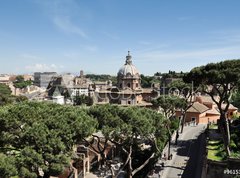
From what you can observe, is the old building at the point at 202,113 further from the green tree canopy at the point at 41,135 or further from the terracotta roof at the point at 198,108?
the green tree canopy at the point at 41,135

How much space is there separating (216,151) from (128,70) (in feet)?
110

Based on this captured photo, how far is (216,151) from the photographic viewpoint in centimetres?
1970

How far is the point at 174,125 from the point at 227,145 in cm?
1265

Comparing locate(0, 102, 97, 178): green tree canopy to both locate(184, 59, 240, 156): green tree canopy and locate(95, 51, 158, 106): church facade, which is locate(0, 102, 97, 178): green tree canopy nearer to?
locate(184, 59, 240, 156): green tree canopy

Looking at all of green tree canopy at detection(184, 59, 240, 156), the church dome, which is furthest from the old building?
green tree canopy at detection(184, 59, 240, 156)

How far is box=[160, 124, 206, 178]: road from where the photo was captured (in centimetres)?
1920

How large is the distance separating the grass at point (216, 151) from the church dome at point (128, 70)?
2959 centimetres

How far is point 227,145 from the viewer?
18.5m

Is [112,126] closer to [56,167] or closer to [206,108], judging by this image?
[56,167]

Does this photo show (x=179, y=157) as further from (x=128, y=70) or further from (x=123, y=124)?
(x=128, y=70)

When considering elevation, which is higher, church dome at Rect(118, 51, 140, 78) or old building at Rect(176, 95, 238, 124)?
church dome at Rect(118, 51, 140, 78)

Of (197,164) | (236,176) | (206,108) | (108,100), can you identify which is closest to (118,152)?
(197,164)

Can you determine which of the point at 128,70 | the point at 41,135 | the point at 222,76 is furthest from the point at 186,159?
the point at 128,70

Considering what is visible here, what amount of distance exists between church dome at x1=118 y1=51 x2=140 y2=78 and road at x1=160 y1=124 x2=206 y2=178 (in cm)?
2295
